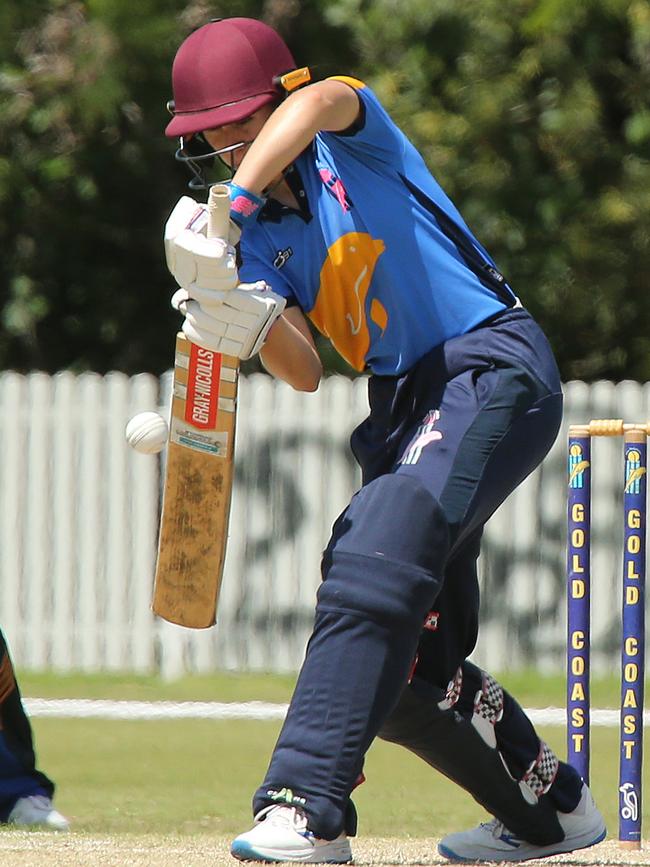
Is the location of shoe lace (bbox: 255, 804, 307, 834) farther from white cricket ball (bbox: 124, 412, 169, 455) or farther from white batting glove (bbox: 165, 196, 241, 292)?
white batting glove (bbox: 165, 196, 241, 292)

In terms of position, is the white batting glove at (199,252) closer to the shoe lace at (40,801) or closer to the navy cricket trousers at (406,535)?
the navy cricket trousers at (406,535)

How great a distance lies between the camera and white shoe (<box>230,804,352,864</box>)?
118 inches

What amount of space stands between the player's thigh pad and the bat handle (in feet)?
1.81

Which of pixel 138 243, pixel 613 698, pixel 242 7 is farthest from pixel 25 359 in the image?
pixel 613 698

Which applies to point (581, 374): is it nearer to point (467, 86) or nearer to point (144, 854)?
point (467, 86)

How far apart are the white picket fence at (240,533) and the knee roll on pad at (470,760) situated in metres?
4.91

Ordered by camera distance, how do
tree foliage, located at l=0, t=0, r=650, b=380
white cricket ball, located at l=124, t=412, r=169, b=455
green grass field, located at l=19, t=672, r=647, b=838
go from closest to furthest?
white cricket ball, located at l=124, t=412, r=169, b=455
green grass field, located at l=19, t=672, r=647, b=838
tree foliage, located at l=0, t=0, r=650, b=380

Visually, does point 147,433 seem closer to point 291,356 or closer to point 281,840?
point 291,356

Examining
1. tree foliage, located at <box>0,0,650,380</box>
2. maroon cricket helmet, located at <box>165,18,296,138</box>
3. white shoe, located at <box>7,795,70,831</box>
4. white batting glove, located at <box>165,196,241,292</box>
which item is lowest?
white shoe, located at <box>7,795,70,831</box>

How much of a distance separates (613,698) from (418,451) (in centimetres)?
494

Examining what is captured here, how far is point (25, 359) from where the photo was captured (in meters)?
11.5

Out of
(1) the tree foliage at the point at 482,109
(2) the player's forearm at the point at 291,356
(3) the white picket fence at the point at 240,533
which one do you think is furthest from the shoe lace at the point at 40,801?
(1) the tree foliage at the point at 482,109

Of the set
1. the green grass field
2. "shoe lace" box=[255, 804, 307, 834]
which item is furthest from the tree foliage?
"shoe lace" box=[255, 804, 307, 834]

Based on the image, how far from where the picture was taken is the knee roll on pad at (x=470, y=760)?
3.34 meters
